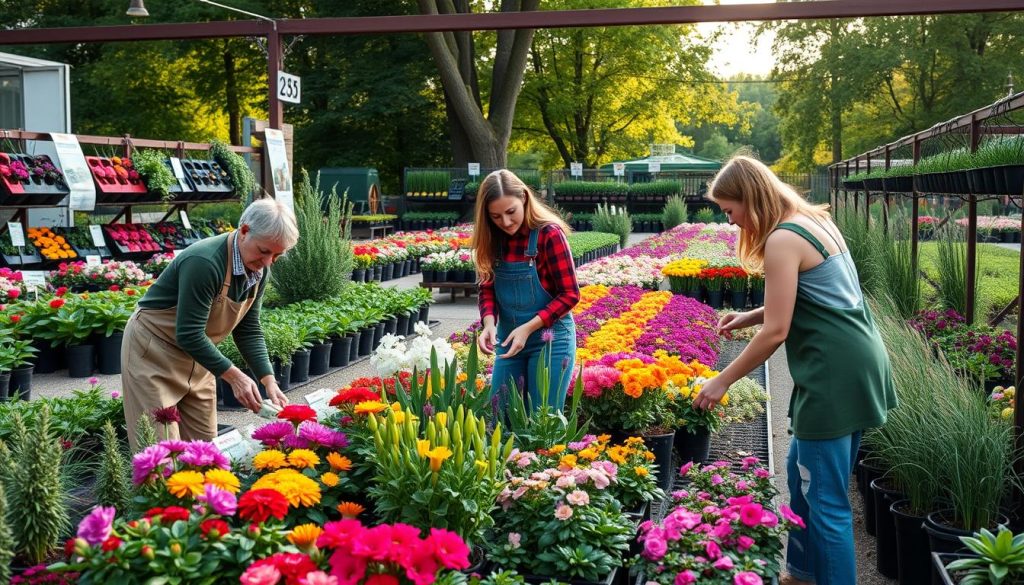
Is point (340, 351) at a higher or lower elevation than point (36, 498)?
lower

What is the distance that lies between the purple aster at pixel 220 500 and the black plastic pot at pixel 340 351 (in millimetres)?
6024

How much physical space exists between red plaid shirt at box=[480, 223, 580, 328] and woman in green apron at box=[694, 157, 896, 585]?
0.87 meters

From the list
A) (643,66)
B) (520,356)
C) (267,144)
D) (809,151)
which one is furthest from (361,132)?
(520,356)

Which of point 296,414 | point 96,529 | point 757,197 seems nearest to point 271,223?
point 296,414

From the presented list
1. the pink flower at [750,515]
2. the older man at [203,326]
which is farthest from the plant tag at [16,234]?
the pink flower at [750,515]

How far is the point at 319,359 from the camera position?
798cm

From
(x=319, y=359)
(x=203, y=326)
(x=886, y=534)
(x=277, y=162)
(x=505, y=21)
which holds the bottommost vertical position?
(x=886, y=534)

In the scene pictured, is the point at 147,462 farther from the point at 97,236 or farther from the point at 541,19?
the point at 541,19

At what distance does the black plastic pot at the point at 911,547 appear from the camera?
3604 millimetres

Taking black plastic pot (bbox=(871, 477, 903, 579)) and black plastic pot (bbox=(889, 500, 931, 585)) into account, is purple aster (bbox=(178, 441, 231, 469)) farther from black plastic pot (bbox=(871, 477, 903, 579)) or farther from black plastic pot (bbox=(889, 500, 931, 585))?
black plastic pot (bbox=(871, 477, 903, 579))

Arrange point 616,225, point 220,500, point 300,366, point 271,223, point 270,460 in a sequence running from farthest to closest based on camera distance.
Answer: point 616,225
point 300,366
point 271,223
point 270,460
point 220,500

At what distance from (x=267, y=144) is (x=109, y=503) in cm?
912

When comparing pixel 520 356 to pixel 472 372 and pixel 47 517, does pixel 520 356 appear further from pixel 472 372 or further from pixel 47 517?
pixel 47 517

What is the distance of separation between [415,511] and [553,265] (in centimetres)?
159
